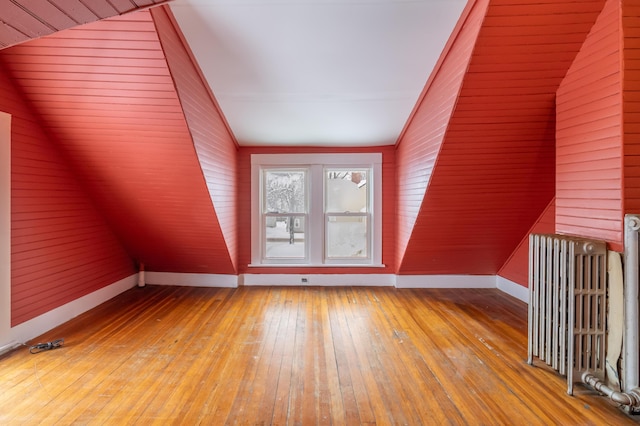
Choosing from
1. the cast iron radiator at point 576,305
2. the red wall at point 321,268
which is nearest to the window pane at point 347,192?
the red wall at point 321,268

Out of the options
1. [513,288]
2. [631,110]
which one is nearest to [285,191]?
[513,288]

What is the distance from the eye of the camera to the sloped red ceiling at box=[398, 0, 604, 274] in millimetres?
2219

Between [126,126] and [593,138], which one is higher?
[126,126]

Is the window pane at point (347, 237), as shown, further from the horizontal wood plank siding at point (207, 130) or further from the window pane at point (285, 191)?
the horizontal wood plank siding at point (207, 130)

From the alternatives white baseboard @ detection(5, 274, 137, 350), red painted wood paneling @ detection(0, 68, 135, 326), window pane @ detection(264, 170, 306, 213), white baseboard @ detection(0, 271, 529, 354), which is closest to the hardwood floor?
white baseboard @ detection(5, 274, 137, 350)

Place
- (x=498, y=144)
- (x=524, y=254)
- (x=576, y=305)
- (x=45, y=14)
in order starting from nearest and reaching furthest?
(x=45, y=14) → (x=576, y=305) → (x=498, y=144) → (x=524, y=254)

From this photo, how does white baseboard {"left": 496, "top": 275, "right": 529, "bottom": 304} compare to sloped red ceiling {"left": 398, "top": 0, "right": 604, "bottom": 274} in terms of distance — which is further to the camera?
white baseboard {"left": 496, "top": 275, "right": 529, "bottom": 304}

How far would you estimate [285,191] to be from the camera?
4934 mm

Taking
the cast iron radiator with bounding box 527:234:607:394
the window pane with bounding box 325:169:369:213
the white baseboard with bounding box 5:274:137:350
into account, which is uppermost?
the window pane with bounding box 325:169:369:213

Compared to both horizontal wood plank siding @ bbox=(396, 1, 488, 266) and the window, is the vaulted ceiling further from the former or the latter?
the window

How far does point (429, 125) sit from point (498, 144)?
0.67 metres

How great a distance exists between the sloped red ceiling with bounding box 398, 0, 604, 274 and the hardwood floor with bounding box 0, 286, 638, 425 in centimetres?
83

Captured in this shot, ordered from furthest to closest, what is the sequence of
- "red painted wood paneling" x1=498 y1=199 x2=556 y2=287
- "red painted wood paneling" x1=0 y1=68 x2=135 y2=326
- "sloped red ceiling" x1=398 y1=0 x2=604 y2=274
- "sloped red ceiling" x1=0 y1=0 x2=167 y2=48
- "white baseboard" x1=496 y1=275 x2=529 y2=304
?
"white baseboard" x1=496 y1=275 x2=529 y2=304
"red painted wood paneling" x1=498 y1=199 x2=556 y2=287
"red painted wood paneling" x1=0 y1=68 x2=135 y2=326
"sloped red ceiling" x1=398 y1=0 x2=604 y2=274
"sloped red ceiling" x1=0 y1=0 x2=167 y2=48

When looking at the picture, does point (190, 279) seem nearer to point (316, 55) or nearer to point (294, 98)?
point (294, 98)
